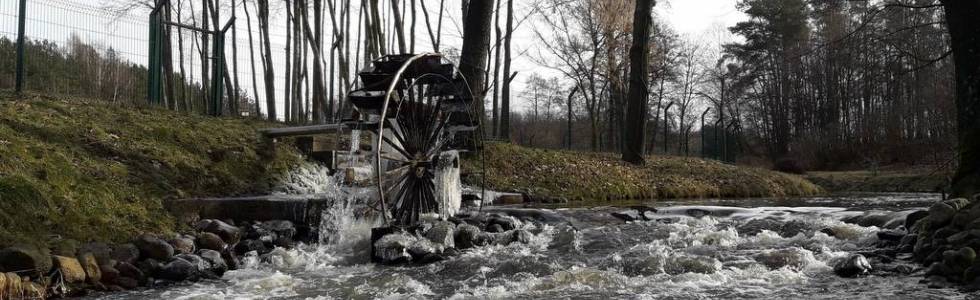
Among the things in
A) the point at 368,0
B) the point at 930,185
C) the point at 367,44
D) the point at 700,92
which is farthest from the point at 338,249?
the point at 700,92

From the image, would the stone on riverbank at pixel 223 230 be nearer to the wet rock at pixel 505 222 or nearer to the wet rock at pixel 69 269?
the wet rock at pixel 69 269

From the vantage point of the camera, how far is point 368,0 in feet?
64.5

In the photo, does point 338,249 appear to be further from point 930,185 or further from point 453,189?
point 930,185

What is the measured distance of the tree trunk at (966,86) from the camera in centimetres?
722

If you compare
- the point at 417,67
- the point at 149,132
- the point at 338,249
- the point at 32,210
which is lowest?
the point at 338,249

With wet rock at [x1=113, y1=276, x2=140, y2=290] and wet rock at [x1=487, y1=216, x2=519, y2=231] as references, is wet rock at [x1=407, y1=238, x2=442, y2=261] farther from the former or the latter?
wet rock at [x1=113, y1=276, x2=140, y2=290]

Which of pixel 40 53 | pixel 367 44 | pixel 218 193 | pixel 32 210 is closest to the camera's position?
pixel 32 210

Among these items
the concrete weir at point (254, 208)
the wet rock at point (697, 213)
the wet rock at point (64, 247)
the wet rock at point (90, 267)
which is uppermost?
the concrete weir at point (254, 208)

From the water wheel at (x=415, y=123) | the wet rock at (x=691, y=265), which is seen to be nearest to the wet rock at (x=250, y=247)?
the water wheel at (x=415, y=123)

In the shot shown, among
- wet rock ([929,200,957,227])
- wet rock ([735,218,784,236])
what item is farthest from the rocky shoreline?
wet rock ([929,200,957,227])

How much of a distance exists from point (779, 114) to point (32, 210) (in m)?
37.6

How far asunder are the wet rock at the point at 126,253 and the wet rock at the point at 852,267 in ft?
18.6

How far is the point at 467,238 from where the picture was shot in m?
7.52

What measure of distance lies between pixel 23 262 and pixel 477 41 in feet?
30.8
